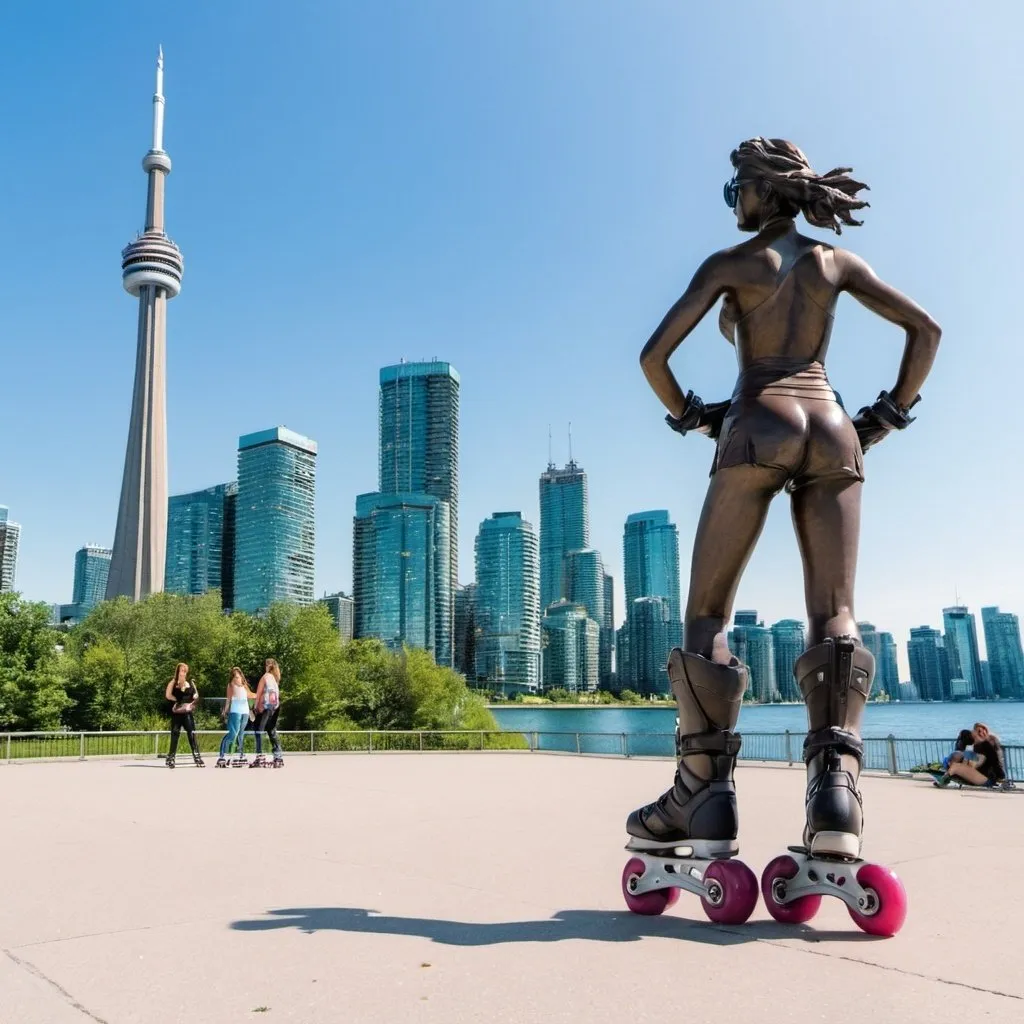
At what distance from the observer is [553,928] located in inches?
151

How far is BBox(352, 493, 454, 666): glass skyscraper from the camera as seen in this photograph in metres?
189

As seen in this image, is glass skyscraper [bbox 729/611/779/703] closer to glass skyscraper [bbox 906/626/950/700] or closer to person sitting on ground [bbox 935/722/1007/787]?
glass skyscraper [bbox 906/626/950/700]

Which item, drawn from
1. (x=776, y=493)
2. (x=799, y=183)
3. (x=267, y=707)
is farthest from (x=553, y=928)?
(x=267, y=707)

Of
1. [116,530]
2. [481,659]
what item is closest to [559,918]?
[116,530]

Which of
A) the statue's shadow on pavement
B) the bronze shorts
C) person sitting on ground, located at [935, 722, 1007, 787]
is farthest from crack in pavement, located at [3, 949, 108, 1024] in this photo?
person sitting on ground, located at [935, 722, 1007, 787]

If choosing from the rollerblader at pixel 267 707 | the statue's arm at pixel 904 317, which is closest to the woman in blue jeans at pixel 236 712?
the rollerblader at pixel 267 707

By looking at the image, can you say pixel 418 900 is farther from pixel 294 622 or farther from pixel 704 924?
pixel 294 622

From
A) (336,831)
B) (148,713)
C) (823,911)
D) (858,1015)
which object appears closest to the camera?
(858,1015)

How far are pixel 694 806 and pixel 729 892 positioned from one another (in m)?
0.38

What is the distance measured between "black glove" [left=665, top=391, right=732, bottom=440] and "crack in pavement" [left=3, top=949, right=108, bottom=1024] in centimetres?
344

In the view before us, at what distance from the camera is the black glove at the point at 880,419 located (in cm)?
461

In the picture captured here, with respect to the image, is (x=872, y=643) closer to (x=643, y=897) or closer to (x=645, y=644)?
(x=645, y=644)

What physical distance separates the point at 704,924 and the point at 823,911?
78 cm

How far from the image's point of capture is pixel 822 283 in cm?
455
